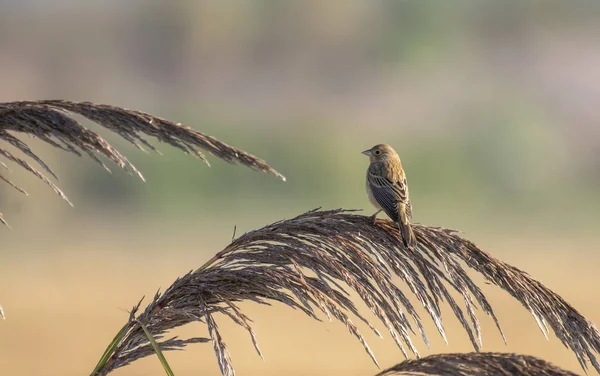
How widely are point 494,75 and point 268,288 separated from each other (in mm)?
77914

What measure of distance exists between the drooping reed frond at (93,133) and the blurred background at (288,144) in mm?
20649

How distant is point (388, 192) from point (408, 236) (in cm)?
163

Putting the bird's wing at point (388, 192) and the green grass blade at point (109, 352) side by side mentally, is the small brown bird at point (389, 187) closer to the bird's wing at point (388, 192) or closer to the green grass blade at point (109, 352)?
the bird's wing at point (388, 192)

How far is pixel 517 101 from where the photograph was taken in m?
73.6

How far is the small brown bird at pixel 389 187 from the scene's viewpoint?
455 cm

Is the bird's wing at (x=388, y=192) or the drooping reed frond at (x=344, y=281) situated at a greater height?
the bird's wing at (x=388, y=192)

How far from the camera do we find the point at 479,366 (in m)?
2.66

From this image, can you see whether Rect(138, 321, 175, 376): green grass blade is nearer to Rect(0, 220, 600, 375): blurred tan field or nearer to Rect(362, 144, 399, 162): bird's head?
Rect(362, 144, 399, 162): bird's head

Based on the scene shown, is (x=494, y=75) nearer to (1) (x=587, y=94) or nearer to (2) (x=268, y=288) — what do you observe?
(1) (x=587, y=94)

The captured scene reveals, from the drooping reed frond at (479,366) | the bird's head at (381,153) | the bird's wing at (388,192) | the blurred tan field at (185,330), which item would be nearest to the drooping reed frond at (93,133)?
the drooping reed frond at (479,366)

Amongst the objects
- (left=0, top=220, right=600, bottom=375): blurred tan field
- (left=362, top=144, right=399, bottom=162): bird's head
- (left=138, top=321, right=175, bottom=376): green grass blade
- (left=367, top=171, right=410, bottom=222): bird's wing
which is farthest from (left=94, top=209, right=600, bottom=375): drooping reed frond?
(left=0, top=220, right=600, bottom=375): blurred tan field

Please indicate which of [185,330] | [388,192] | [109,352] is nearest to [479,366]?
[109,352]

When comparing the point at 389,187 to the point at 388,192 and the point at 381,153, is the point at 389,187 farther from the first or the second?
the point at 381,153

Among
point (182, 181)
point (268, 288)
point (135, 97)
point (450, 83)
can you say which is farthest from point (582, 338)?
point (450, 83)
